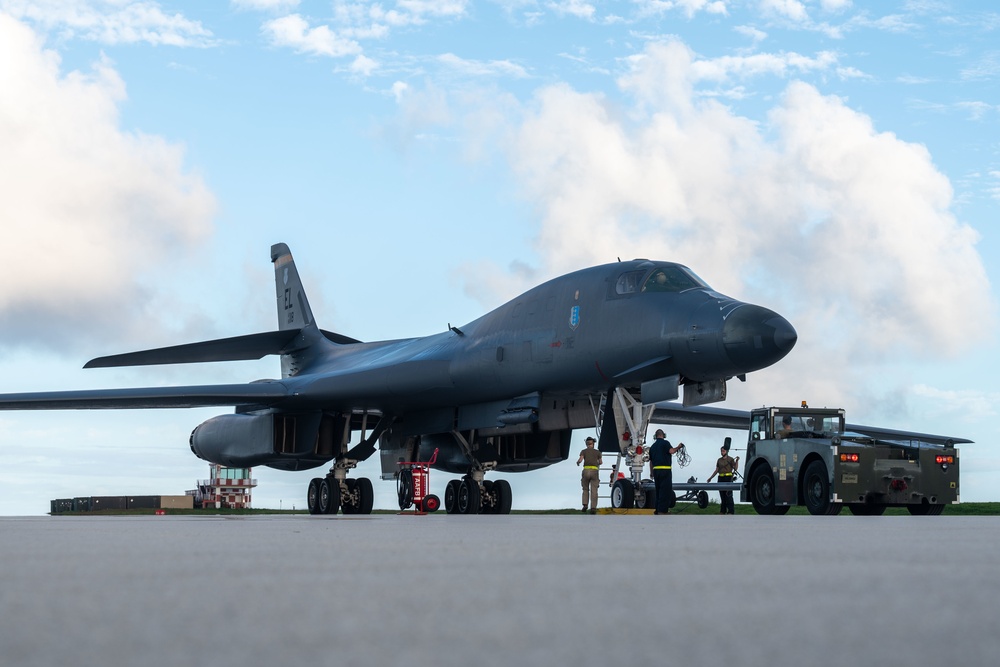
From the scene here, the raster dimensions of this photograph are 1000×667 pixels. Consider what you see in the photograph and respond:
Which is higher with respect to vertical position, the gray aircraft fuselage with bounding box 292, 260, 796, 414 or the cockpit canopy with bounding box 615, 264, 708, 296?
the cockpit canopy with bounding box 615, 264, 708, 296

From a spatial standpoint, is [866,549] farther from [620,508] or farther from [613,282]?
[613,282]

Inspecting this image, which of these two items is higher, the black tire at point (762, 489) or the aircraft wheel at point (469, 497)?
the black tire at point (762, 489)

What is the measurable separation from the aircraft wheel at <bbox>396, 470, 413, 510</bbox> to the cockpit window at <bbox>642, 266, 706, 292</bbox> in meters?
6.04

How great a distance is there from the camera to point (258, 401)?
19219 mm

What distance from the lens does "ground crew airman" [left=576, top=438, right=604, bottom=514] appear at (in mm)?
15992

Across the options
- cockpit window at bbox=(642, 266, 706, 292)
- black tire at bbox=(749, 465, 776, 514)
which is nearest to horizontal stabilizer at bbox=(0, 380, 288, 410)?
cockpit window at bbox=(642, 266, 706, 292)

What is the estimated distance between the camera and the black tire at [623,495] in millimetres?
13282

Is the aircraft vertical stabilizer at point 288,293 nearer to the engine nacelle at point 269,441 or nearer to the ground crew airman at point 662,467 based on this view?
the engine nacelle at point 269,441

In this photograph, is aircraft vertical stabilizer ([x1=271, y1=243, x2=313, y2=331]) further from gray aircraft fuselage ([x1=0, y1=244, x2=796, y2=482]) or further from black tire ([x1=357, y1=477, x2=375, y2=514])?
black tire ([x1=357, y1=477, x2=375, y2=514])

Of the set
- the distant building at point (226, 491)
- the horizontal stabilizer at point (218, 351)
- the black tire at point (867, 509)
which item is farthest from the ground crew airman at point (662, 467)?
the distant building at point (226, 491)

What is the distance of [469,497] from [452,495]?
41cm

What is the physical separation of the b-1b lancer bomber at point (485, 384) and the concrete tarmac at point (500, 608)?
9.29m

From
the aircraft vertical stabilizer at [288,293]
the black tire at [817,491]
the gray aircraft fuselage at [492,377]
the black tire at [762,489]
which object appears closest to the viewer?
the gray aircraft fuselage at [492,377]

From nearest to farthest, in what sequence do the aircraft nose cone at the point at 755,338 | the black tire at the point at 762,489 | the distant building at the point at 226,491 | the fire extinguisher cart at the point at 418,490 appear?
1. the aircraft nose cone at the point at 755,338
2. the black tire at the point at 762,489
3. the fire extinguisher cart at the point at 418,490
4. the distant building at the point at 226,491
